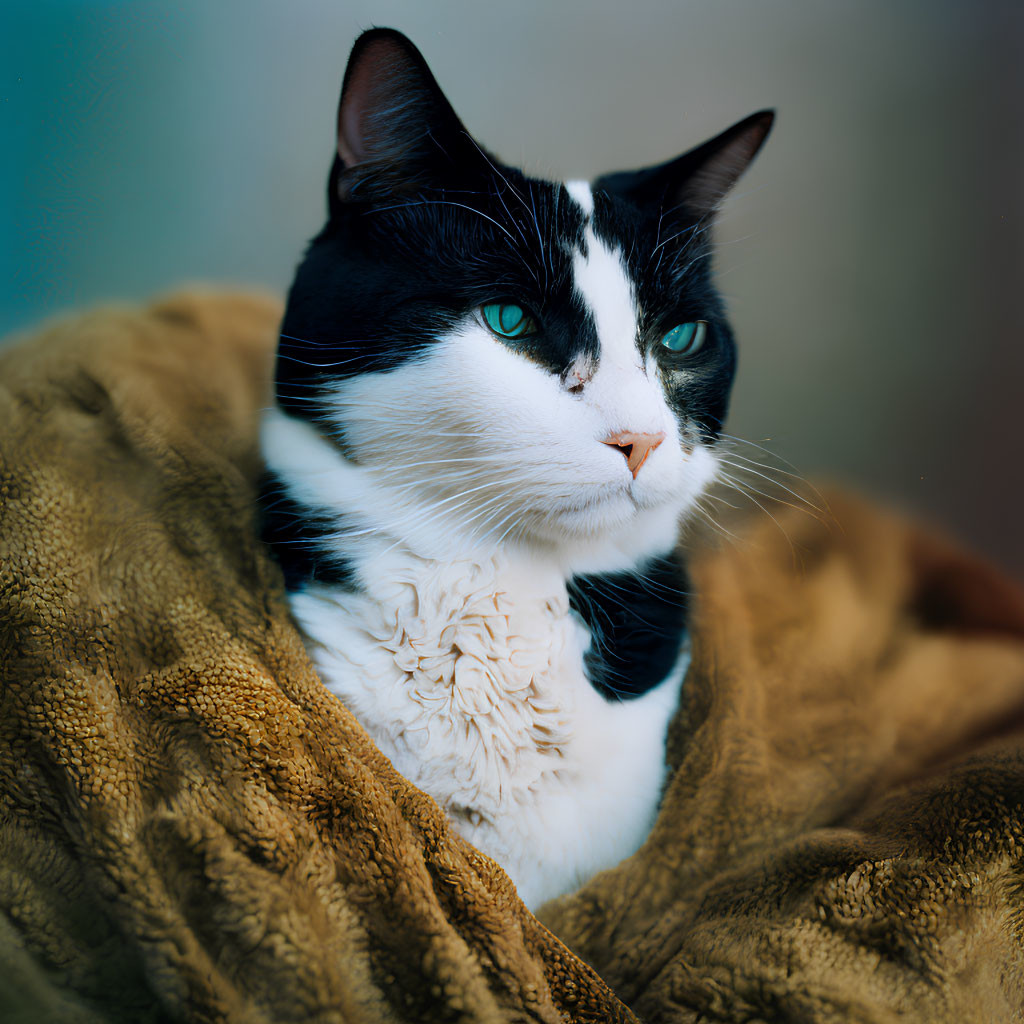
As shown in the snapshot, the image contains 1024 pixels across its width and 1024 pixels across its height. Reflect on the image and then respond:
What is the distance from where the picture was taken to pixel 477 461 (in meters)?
0.59

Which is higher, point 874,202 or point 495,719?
point 874,202

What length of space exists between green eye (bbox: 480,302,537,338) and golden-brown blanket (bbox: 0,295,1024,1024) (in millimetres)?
294

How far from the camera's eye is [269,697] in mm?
552

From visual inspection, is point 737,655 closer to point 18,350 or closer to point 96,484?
point 96,484

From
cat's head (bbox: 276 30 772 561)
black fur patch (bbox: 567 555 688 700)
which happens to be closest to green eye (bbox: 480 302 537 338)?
cat's head (bbox: 276 30 772 561)

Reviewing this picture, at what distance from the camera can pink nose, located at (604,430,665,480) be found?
0.57 metres

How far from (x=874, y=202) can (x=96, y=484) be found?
103 centimetres

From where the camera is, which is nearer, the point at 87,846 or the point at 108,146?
the point at 87,846

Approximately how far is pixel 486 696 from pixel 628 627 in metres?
0.18

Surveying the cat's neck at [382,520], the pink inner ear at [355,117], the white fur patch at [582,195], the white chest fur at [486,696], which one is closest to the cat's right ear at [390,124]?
the pink inner ear at [355,117]

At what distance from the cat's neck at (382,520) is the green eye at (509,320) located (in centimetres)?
16

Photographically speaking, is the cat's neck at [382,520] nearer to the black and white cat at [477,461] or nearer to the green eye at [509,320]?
the black and white cat at [477,461]

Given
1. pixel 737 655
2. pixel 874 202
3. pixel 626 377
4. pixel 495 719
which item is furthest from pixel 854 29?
pixel 495 719

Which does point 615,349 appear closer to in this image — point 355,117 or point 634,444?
point 634,444
